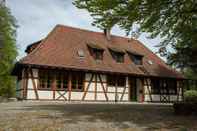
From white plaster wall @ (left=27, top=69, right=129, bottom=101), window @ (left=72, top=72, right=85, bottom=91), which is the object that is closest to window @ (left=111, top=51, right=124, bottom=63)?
white plaster wall @ (left=27, top=69, right=129, bottom=101)

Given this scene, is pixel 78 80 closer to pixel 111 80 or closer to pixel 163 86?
pixel 111 80

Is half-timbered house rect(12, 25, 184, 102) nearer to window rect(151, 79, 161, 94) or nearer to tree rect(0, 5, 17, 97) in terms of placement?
window rect(151, 79, 161, 94)

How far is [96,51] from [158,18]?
635 inches

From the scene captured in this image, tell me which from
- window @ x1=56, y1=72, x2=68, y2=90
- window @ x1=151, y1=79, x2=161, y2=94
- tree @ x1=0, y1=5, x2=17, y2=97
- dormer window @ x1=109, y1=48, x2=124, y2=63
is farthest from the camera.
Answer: tree @ x1=0, y1=5, x2=17, y2=97

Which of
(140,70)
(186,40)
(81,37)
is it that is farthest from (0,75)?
(186,40)

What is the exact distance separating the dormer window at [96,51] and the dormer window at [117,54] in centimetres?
145

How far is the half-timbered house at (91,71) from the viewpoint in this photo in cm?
2630

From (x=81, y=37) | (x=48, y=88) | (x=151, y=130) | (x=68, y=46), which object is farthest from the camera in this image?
(x=81, y=37)

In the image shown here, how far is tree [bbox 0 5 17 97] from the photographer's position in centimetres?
4091

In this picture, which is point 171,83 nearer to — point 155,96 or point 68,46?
point 155,96

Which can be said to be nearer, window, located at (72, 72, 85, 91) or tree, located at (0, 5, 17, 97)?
window, located at (72, 72, 85, 91)

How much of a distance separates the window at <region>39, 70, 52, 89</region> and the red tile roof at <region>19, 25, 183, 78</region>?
0.74 m

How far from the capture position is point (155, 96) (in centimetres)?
3316

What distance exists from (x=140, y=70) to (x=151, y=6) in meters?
18.8
